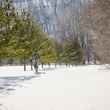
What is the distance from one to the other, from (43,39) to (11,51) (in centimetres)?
1491

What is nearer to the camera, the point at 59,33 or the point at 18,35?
the point at 18,35

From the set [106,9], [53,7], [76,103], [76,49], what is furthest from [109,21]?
[53,7]

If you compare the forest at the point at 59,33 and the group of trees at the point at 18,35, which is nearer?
the forest at the point at 59,33

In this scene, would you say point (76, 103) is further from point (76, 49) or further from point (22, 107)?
point (76, 49)

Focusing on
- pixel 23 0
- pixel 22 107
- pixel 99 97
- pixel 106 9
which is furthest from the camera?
pixel 23 0

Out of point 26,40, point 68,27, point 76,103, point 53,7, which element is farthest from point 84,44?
point 76,103

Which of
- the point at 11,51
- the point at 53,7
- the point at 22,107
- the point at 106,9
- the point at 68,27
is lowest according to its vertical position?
the point at 22,107

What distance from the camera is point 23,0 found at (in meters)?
126

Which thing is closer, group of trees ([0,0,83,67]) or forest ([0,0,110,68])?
forest ([0,0,110,68])

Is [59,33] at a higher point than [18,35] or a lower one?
higher

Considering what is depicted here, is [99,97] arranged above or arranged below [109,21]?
below

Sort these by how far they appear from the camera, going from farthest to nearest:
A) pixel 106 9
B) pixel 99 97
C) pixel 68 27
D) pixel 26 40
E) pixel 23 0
A: pixel 23 0 → pixel 68 27 → pixel 26 40 → pixel 106 9 → pixel 99 97

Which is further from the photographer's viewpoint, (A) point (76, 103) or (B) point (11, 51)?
(B) point (11, 51)

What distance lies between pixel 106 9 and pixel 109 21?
3.16 ft
